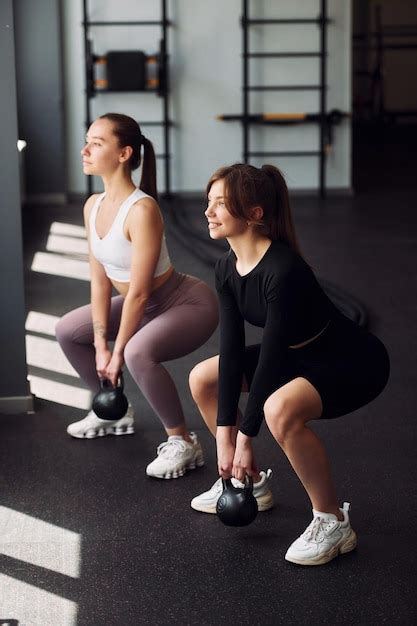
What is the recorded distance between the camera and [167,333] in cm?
306

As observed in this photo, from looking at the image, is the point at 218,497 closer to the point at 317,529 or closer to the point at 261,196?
the point at 317,529

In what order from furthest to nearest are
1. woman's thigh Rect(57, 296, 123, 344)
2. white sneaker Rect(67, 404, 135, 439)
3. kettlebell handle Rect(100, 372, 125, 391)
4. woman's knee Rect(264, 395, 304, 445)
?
white sneaker Rect(67, 404, 135, 439), woman's thigh Rect(57, 296, 123, 344), kettlebell handle Rect(100, 372, 125, 391), woman's knee Rect(264, 395, 304, 445)

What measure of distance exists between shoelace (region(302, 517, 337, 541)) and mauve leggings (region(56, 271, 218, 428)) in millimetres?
704

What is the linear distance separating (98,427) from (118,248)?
65 cm

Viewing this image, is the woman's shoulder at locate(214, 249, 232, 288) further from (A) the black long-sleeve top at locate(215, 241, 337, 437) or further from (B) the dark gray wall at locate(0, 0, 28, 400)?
(B) the dark gray wall at locate(0, 0, 28, 400)

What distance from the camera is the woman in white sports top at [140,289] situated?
304cm

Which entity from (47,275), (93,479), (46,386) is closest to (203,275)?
(47,275)

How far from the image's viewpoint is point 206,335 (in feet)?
10.3

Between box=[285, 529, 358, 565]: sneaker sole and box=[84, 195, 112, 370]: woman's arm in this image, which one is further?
box=[84, 195, 112, 370]: woman's arm

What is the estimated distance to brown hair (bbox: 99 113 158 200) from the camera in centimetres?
307

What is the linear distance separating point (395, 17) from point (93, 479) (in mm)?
13953

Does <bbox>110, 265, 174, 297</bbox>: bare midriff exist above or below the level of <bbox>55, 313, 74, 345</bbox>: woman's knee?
above

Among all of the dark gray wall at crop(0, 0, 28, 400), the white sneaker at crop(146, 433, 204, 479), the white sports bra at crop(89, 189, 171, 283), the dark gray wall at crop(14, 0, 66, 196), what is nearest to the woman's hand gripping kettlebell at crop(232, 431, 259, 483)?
the white sneaker at crop(146, 433, 204, 479)

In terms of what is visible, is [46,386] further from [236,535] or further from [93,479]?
[236,535]
